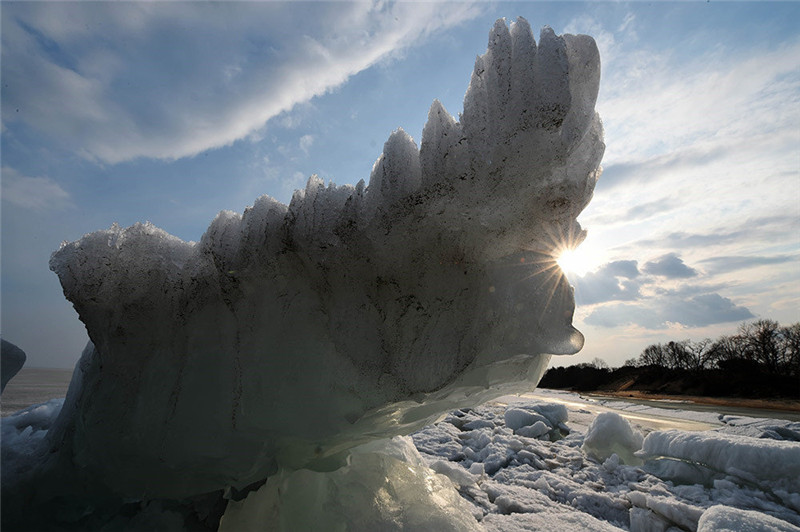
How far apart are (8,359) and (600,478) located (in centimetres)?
441

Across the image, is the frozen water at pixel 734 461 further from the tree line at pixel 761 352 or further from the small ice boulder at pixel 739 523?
the tree line at pixel 761 352

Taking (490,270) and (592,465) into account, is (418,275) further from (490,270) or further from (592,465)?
(592,465)

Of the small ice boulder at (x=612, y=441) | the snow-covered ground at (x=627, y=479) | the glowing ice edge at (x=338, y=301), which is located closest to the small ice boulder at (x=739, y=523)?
the snow-covered ground at (x=627, y=479)

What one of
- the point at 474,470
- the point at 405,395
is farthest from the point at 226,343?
the point at 474,470

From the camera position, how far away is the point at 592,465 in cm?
395

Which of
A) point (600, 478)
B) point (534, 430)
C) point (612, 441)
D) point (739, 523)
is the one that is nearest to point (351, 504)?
point (739, 523)

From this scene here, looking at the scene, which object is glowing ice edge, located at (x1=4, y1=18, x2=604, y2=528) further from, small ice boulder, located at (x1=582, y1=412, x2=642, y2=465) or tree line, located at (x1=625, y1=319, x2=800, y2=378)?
tree line, located at (x1=625, y1=319, x2=800, y2=378)

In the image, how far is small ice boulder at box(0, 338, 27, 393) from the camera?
193cm

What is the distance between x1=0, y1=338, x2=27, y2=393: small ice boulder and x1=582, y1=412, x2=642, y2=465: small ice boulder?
494cm

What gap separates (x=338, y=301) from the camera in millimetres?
1616

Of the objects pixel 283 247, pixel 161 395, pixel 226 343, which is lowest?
pixel 161 395

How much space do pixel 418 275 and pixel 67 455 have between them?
1800 millimetres

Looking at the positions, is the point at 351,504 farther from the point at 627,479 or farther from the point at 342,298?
the point at 627,479

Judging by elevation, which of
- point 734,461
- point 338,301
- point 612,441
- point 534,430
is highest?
point 338,301
